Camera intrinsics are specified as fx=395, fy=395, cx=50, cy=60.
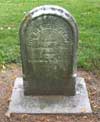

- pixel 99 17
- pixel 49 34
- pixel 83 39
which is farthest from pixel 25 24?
pixel 99 17

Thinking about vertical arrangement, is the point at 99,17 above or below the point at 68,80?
above

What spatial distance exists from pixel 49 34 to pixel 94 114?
1236 mm

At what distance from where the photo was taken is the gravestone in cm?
521

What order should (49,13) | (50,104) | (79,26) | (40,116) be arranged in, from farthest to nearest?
1. (79,26)
2. (50,104)
3. (40,116)
4. (49,13)

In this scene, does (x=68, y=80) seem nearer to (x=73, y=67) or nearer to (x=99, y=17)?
(x=73, y=67)

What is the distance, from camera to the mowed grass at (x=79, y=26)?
7.11m

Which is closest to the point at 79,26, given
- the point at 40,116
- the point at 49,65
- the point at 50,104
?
the point at 49,65

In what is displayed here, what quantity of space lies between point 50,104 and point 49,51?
2.42 ft

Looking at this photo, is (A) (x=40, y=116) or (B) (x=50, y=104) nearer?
(A) (x=40, y=116)

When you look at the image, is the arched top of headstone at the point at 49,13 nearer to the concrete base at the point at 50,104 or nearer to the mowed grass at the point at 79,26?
the concrete base at the point at 50,104

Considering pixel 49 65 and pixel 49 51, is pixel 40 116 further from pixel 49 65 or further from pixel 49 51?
pixel 49 51

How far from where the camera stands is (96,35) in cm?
831

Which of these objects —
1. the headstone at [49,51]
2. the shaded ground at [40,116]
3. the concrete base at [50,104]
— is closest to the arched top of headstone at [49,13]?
the headstone at [49,51]

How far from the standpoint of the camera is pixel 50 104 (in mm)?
5477
